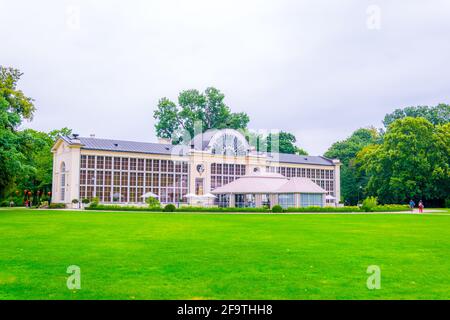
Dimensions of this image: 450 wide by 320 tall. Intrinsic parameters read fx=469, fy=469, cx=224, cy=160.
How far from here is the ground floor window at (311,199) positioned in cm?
5403

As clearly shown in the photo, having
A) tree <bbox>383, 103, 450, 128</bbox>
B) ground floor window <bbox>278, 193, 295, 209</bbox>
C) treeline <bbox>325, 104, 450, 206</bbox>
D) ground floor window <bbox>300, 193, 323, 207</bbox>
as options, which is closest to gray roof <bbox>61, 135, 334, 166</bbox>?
treeline <bbox>325, 104, 450, 206</bbox>

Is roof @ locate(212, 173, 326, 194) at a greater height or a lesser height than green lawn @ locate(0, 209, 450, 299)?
greater

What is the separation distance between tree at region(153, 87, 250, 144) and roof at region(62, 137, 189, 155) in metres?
15.5

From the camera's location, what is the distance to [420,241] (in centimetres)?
1596

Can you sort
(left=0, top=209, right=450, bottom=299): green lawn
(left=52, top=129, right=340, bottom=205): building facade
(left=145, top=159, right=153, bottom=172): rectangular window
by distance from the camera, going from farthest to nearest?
(left=145, top=159, right=153, bottom=172): rectangular window < (left=52, top=129, right=340, bottom=205): building facade < (left=0, top=209, right=450, bottom=299): green lawn

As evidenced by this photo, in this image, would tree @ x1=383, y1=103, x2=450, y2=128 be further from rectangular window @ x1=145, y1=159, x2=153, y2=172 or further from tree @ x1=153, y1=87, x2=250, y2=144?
rectangular window @ x1=145, y1=159, x2=153, y2=172

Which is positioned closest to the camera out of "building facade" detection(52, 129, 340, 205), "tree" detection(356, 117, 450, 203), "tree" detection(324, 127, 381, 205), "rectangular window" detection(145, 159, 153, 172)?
"building facade" detection(52, 129, 340, 205)

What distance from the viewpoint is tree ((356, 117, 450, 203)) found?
6275 centimetres

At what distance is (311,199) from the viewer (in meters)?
54.8

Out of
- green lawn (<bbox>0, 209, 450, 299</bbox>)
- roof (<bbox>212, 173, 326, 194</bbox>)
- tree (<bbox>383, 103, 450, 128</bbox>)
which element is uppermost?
tree (<bbox>383, 103, 450, 128</bbox>)

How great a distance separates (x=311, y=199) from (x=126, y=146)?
86.8 ft

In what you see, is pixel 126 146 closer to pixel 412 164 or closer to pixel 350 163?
pixel 412 164
